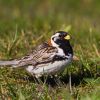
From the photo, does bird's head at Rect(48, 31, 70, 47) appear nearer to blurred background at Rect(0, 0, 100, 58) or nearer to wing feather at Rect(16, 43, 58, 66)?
wing feather at Rect(16, 43, 58, 66)

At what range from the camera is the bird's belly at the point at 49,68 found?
6703 mm

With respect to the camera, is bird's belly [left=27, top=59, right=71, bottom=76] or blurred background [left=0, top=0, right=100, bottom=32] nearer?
bird's belly [left=27, top=59, right=71, bottom=76]

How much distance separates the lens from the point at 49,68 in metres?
6.77

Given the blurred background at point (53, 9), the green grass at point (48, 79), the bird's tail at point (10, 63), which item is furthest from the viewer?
the blurred background at point (53, 9)

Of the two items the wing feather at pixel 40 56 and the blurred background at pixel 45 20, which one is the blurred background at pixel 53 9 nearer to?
the blurred background at pixel 45 20

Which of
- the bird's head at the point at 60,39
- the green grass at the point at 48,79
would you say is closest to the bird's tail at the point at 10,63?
the green grass at the point at 48,79

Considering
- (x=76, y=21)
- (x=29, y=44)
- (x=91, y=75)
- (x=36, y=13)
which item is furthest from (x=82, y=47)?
(x=36, y=13)

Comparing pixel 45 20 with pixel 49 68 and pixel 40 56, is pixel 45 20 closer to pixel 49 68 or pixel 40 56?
pixel 40 56

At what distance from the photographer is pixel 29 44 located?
332 inches

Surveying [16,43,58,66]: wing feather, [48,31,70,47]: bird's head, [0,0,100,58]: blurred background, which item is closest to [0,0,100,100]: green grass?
[0,0,100,58]: blurred background

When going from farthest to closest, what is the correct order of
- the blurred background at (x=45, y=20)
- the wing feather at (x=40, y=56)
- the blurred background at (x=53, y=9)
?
the blurred background at (x=53, y=9) < the blurred background at (x=45, y=20) < the wing feather at (x=40, y=56)

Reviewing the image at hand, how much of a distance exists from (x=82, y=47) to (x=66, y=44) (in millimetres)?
1569

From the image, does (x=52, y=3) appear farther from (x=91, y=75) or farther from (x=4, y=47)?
(x=91, y=75)

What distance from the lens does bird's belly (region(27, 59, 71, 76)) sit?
6.70 metres
